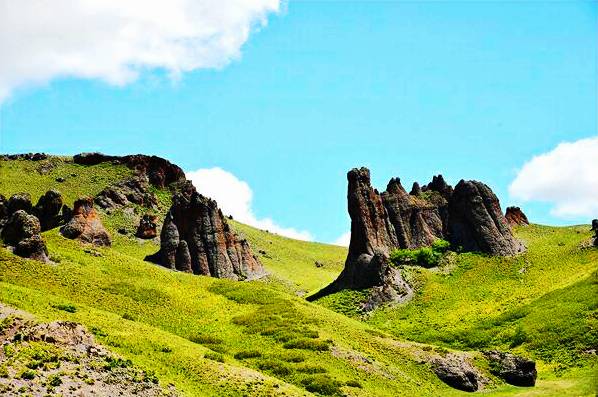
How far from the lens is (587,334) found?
7594 centimetres

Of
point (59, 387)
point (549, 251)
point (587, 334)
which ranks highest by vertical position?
point (549, 251)

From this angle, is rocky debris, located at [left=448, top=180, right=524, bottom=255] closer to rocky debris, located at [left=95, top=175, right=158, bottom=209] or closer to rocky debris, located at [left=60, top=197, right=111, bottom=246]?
rocky debris, located at [left=60, top=197, right=111, bottom=246]

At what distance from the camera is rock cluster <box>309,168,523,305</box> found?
11472 cm

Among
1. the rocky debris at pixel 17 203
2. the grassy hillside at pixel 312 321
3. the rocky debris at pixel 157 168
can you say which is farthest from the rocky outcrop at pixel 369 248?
the rocky debris at pixel 157 168

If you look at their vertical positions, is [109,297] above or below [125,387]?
above

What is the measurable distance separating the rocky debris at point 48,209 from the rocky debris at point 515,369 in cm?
9622

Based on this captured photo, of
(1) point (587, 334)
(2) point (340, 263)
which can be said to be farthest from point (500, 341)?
(2) point (340, 263)

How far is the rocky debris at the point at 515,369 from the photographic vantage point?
65812 millimetres

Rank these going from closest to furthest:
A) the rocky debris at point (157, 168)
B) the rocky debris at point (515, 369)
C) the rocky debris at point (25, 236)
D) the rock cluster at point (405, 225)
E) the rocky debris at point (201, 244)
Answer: the rocky debris at point (515, 369), the rocky debris at point (25, 236), the rock cluster at point (405, 225), the rocky debris at point (201, 244), the rocky debris at point (157, 168)

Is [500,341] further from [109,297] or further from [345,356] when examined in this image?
[109,297]

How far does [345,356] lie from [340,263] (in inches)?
5056

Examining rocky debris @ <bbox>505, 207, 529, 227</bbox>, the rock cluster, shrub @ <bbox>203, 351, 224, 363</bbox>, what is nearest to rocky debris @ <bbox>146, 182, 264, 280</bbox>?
the rock cluster

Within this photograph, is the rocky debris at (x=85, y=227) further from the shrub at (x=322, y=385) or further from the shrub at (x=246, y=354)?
the shrub at (x=322, y=385)

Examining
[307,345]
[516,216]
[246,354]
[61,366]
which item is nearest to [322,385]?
[246,354]
